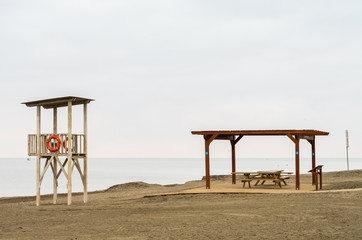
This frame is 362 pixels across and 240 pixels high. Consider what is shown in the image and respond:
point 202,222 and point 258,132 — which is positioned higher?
point 258,132

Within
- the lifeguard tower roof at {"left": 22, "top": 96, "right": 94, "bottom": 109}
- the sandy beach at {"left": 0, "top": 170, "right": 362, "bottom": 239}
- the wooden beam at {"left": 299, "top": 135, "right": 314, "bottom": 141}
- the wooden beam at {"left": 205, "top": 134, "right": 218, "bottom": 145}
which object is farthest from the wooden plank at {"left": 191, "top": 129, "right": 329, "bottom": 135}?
the lifeguard tower roof at {"left": 22, "top": 96, "right": 94, "bottom": 109}

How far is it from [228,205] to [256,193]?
313 centimetres

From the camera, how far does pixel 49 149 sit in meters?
16.4

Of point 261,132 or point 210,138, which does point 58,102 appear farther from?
point 261,132

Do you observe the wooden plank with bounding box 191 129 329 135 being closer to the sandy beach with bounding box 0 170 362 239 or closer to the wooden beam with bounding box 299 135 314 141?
the wooden beam with bounding box 299 135 314 141

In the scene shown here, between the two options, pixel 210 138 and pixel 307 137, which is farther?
pixel 307 137

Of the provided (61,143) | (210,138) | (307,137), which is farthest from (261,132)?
(61,143)

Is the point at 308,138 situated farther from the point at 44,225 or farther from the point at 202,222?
the point at 44,225

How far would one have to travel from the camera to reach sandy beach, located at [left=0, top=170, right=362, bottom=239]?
9.35m

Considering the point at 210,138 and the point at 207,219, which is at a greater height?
the point at 210,138

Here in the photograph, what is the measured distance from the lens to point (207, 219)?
11000mm

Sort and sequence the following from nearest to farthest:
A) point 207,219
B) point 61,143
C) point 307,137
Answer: point 207,219 < point 61,143 < point 307,137

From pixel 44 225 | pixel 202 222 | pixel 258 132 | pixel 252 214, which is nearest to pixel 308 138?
pixel 258 132

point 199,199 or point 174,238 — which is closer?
point 174,238
